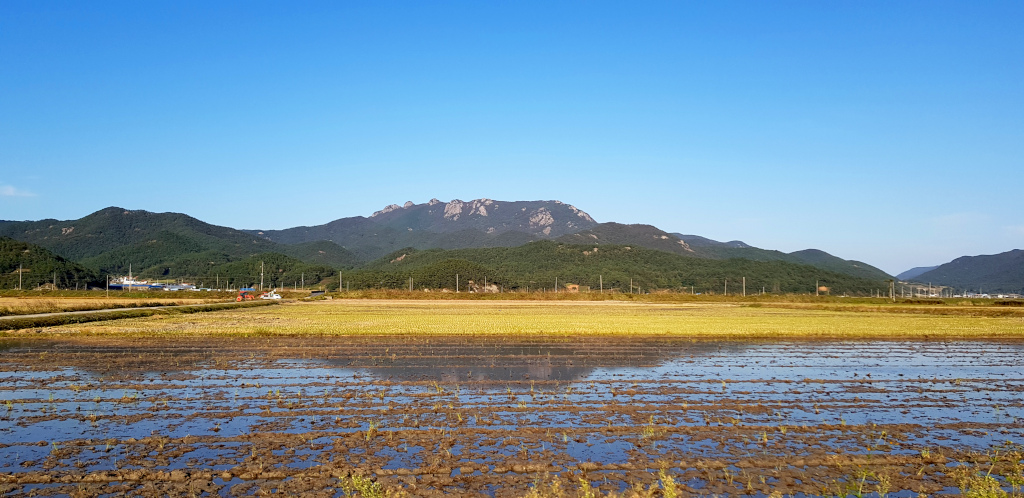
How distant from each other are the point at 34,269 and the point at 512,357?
125437mm

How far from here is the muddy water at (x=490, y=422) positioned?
9469 mm

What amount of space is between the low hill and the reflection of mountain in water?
109570 mm

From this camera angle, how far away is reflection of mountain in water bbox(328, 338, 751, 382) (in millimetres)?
19812

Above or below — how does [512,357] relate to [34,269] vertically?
below

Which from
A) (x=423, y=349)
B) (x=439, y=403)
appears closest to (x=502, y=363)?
(x=423, y=349)

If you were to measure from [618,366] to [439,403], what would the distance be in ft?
29.0

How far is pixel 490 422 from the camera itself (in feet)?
42.1

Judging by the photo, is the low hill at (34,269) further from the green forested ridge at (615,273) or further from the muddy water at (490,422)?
the muddy water at (490,422)

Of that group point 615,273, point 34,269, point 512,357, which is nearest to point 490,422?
point 512,357

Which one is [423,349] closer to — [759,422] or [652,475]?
[759,422]

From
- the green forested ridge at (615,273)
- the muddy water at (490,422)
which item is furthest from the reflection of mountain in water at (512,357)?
the green forested ridge at (615,273)

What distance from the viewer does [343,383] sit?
1761 centimetres

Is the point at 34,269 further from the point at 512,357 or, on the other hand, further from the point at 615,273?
the point at 512,357

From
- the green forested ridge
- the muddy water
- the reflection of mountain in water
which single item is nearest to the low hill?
the green forested ridge
